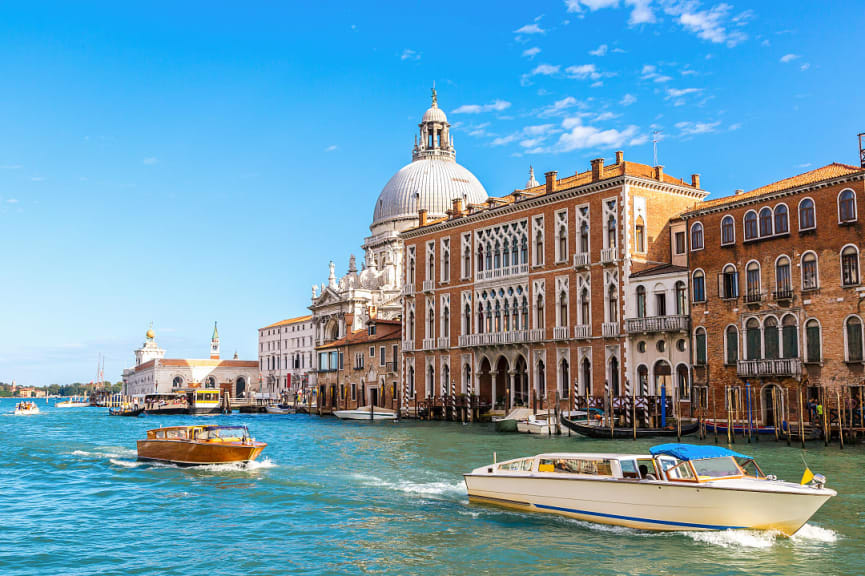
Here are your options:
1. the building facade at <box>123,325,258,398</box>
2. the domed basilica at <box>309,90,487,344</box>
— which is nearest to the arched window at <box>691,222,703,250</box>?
the domed basilica at <box>309,90,487,344</box>

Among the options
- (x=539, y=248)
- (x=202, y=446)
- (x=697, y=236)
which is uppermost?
(x=539, y=248)

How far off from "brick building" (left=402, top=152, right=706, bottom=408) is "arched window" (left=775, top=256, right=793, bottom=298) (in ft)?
14.1

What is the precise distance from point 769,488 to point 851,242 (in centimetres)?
1975

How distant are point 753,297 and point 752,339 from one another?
62.3 inches

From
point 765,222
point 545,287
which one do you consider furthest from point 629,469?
point 545,287

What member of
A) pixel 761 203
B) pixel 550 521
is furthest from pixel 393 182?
pixel 550 521

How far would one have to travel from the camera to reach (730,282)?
112ft

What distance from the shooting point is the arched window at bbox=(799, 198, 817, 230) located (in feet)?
103

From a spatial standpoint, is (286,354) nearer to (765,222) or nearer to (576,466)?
(765,222)

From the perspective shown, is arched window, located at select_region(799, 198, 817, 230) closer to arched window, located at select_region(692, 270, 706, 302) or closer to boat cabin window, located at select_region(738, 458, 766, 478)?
arched window, located at select_region(692, 270, 706, 302)

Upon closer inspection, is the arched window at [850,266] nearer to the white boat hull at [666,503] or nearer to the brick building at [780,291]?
the brick building at [780,291]

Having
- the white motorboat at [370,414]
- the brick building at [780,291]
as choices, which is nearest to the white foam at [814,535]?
the brick building at [780,291]

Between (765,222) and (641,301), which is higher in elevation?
(765,222)

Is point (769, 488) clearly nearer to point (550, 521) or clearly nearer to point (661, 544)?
point (661, 544)
